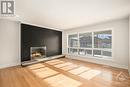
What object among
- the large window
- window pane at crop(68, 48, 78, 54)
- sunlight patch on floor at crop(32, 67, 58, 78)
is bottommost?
sunlight patch on floor at crop(32, 67, 58, 78)

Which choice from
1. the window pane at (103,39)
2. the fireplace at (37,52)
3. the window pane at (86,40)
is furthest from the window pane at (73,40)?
the fireplace at (37,52)

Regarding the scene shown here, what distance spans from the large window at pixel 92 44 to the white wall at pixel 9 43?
361cm

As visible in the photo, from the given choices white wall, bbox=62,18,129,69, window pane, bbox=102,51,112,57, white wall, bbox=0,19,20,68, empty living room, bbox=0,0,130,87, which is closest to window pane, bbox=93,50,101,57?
empty living room, bbox=0,0,130,87

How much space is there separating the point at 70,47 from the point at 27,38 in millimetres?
3157

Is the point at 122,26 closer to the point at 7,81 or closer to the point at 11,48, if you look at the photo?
the point at 7,81

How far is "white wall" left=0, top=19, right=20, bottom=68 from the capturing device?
3.75 metres

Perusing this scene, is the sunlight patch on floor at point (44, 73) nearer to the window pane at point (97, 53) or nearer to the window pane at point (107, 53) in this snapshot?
the window pane at point (97, 53)

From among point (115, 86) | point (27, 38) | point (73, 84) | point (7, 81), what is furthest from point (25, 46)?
point (115, 86)

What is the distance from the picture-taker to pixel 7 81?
251 cm

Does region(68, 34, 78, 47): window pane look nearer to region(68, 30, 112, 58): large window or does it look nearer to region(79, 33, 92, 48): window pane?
region(68, 30, 112, 58): large window

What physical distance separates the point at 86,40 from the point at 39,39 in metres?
2.94

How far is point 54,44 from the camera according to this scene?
5.98 m

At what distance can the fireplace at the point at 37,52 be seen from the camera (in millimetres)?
4676

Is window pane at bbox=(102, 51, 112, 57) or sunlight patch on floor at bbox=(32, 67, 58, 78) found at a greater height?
window pane at bbox=(102, 51, 112, 57)
